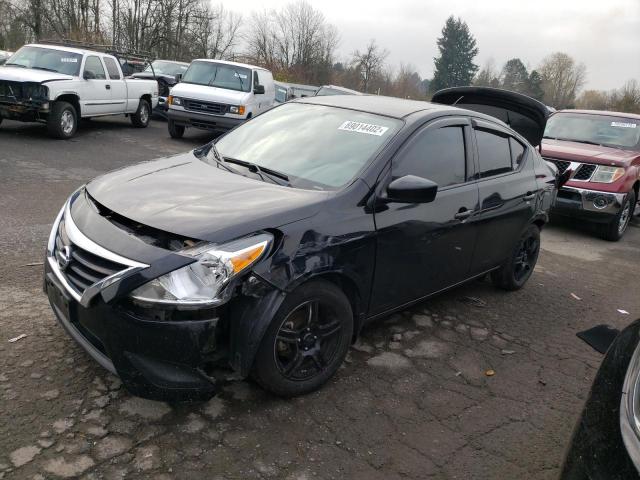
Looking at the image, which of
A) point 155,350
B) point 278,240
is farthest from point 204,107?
point 155,350

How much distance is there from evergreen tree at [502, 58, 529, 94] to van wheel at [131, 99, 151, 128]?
237ft

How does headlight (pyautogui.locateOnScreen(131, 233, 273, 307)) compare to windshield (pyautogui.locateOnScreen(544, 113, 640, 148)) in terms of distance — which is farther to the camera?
windshield (pyautogui.locateOnScreen(544, 113, 640, 148))

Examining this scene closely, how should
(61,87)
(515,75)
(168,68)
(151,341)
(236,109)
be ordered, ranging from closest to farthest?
(151,341) < (61,87) < (236,109) < (168,68) < (515,75)

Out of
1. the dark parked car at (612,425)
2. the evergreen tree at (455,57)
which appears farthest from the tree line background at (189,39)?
the dark parked car at (612,425)

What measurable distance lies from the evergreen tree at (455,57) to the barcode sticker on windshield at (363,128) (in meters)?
70.4

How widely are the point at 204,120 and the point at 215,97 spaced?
0.57m

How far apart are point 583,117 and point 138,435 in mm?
9312

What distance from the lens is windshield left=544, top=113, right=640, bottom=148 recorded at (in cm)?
890

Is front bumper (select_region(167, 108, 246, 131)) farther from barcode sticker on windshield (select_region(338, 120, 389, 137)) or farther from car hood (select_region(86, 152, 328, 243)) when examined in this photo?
car hood (select_region(86, 152, 328, 243))

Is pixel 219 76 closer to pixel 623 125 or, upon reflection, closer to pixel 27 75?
pixel 27 75

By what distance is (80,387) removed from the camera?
293 centimetres

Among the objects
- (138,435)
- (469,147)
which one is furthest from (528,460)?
(469,147)

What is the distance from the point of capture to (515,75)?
275 ft

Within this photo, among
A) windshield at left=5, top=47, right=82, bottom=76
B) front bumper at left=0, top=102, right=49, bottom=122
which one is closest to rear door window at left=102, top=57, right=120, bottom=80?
windshield at left=5, top=47, right=82, bottom=76
